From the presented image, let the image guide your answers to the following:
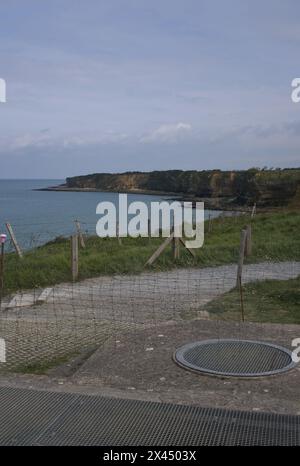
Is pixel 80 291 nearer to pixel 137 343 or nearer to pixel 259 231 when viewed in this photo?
pixel 137 343

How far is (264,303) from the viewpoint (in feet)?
31.4

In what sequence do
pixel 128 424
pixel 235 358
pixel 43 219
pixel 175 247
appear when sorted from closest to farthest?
pixel 128 424
pixel 235 358
pixel 175 247
pixel 43 219

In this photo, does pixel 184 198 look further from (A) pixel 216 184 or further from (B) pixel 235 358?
(B) pixel 235 358

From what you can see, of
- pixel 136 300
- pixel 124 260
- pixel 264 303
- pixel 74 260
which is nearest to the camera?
pixel 264 303

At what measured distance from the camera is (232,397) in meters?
4.70

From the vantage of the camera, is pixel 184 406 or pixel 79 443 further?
pixel 184 406

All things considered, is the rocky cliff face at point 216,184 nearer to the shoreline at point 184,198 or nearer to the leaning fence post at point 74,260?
the shoreline at point 184,198

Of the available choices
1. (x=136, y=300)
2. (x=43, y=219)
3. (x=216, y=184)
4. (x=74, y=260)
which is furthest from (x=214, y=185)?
(x=136, y=300)

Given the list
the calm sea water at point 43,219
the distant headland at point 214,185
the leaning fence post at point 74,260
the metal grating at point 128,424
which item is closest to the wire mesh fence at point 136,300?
the leaning fence post at point 74,260

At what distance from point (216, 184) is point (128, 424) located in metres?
105

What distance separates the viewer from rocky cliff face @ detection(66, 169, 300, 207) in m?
69.9

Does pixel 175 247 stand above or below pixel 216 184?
below
